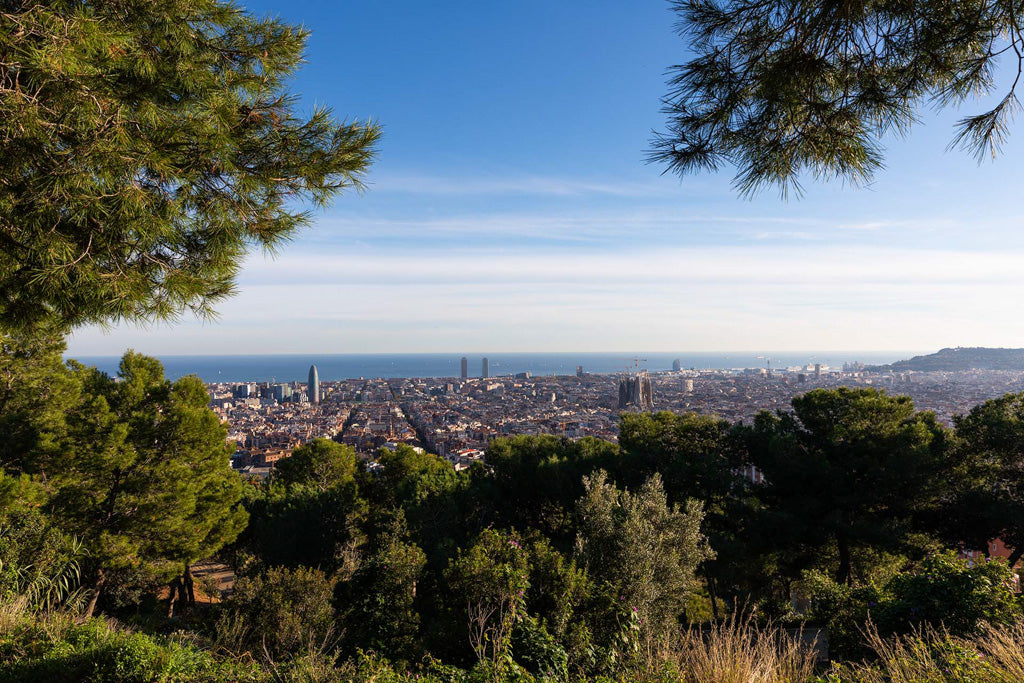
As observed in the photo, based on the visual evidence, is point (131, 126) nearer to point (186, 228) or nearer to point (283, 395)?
point (186, 228)

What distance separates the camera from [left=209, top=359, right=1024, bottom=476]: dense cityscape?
27.9 meters

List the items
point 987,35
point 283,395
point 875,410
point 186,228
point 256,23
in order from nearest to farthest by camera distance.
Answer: point 987,35 < point 186,228 < point 256,23 < point 875,410 < point 283,395

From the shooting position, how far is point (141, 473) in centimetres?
903

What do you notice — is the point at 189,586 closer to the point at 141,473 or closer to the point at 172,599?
the point at 172,599

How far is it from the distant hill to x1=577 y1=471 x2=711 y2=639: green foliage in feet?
155

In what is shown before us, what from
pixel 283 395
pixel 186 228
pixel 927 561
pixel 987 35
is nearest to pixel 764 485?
pixel 927 561

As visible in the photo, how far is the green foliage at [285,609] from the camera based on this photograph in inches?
243

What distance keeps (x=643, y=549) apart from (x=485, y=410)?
42.2m

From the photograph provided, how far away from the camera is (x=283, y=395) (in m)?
65.4

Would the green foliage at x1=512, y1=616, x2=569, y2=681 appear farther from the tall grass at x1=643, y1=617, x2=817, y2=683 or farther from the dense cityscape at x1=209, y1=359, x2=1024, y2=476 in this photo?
the dense cityscape at x1=209, y1=359, x2=1024, y2=476

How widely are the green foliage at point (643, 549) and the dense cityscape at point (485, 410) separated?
1250cm

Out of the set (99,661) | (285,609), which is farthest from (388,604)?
(99,661)

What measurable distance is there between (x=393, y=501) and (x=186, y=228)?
1067cm

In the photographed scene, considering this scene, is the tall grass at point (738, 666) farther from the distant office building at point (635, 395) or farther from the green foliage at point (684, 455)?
the distant office building at point (635, 395)
